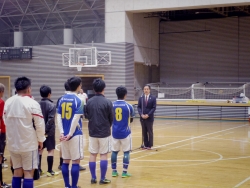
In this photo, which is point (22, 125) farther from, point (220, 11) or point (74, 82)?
point (220, 11)

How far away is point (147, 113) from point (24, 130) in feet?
21.8

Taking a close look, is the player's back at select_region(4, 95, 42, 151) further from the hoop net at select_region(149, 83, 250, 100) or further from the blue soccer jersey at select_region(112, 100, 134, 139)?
the hoop net at select_region(149, 83, 250, 100)

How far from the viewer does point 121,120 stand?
318 inches

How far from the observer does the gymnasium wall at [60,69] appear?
24219 mm

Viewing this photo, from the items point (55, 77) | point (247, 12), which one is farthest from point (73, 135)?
point (247, 12)

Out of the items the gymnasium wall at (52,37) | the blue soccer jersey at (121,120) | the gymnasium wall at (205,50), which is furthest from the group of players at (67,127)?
the gymnasium wall at (205,50)

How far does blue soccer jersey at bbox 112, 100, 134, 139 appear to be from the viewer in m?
8.04

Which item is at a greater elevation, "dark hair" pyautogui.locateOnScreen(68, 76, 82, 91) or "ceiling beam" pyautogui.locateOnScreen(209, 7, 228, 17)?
"ceiling beam" pyautogui.locateOnScreen(209, 7, 228, 17)

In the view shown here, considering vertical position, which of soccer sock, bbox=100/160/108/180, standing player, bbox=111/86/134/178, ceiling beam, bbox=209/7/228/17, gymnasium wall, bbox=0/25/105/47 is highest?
ceiling beam, bbox=209/7/228/17

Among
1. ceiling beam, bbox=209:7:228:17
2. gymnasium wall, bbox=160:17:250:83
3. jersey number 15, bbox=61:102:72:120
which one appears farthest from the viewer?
gymnasium wall, bbox=160:17:250:83

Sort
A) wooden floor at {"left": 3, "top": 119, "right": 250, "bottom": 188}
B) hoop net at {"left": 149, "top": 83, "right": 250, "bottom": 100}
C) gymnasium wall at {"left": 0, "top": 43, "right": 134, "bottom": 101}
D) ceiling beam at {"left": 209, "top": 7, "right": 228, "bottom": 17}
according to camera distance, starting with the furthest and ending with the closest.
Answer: ceiling beam at {"left": 209, "top": 7, "right": 228, "bottom": 17}, gymnasium wall at {"left": 0, "top": 43, "right": 134, "bottom": 101}, hoop net at {"left": 149, "top": 83, "right": 250, "bottom": 100}, wooden floor at {"left": 3, "top": 119, "right": 250, "bottom": 188}

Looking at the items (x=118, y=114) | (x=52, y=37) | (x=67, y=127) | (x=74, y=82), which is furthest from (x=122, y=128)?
(x=52, y=37)

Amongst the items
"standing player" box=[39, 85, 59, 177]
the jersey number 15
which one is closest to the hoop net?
"standing player" box=[39, 85, 59, 177]

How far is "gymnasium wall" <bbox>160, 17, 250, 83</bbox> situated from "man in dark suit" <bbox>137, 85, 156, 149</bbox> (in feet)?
58.4
